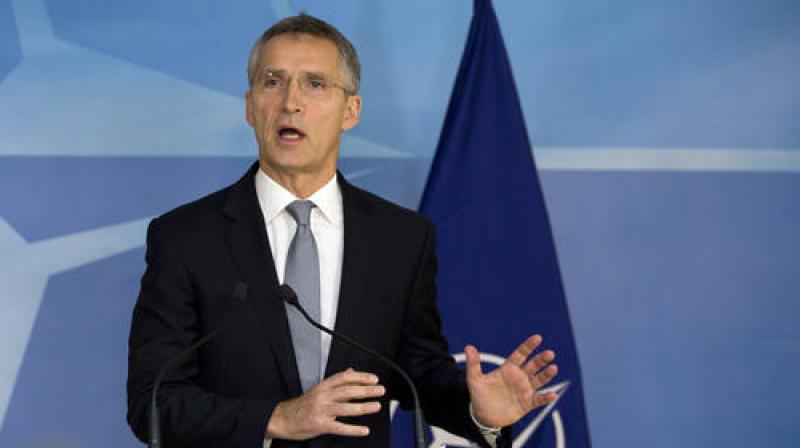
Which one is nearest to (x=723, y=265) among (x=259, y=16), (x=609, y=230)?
(x=609, y=230)

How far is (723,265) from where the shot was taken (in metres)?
3.68

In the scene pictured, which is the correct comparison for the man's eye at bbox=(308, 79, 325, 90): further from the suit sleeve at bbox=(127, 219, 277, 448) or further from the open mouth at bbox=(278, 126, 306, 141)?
the suit sleeve at bbox=(127, 219, 277, 448)

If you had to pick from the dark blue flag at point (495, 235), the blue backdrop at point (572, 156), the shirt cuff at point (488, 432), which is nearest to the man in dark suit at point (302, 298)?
the shirt cuff at point (488, 432)

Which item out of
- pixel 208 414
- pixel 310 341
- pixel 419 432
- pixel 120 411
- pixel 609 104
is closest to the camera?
pixel 419 432

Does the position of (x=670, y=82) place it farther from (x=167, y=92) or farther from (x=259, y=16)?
(x=167, y=92)

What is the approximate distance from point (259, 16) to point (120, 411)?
1497 millimetres

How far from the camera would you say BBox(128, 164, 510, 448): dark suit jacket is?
80.6 inches

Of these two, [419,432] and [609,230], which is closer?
[419,432]

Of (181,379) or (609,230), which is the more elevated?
(609,230)

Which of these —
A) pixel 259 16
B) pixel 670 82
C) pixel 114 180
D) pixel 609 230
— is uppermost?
pixel 259 16

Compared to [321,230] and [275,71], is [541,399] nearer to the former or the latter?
[321,230]

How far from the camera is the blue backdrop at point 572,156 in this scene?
3541 mm

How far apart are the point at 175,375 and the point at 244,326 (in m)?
0.18

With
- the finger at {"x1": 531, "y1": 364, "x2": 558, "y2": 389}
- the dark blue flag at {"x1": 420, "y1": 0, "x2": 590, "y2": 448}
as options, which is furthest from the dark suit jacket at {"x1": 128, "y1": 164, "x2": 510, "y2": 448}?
the dark blue flag at {"x1": 420, "y1": 0, "x2": 590, "y2": 448}
